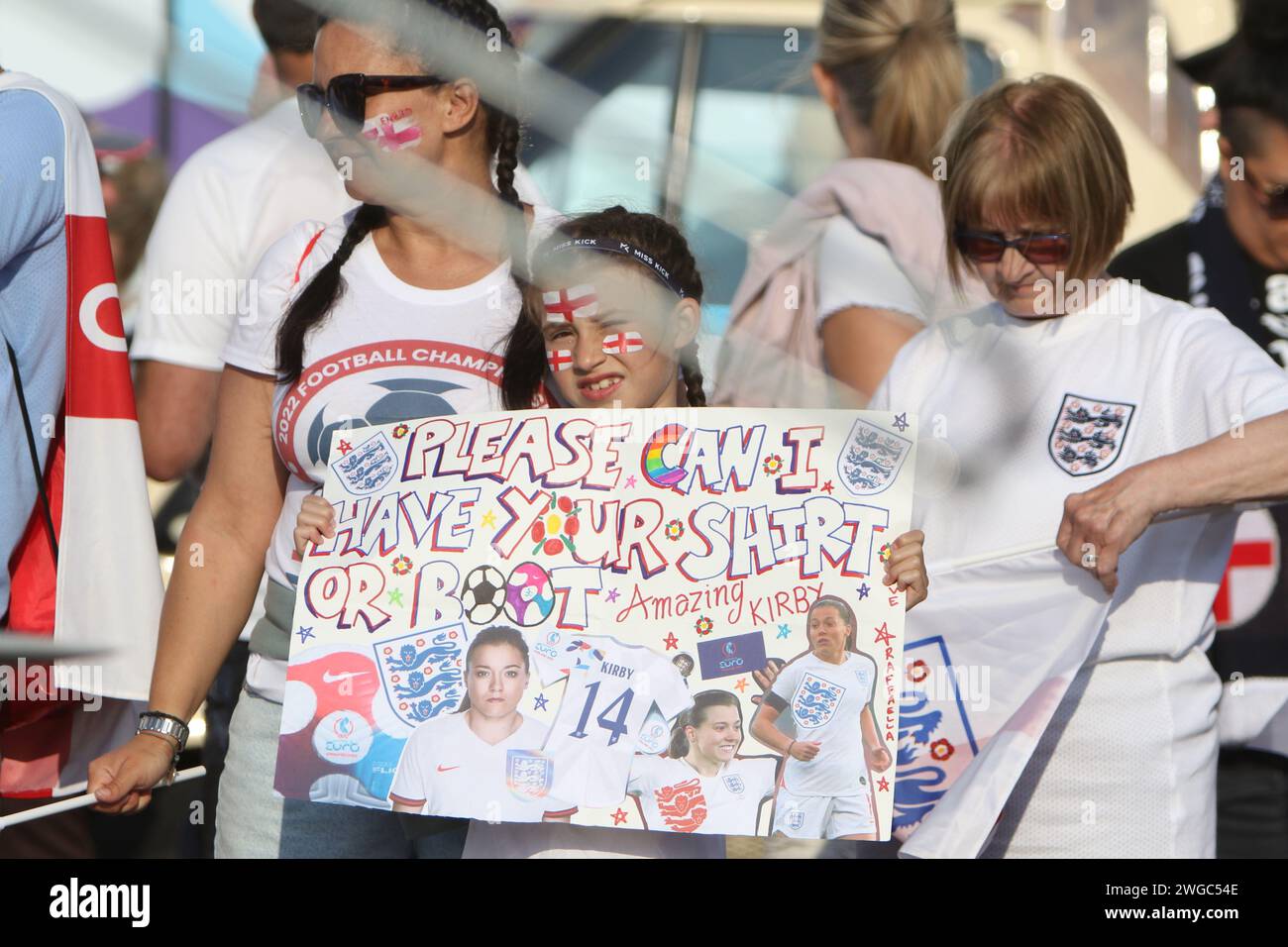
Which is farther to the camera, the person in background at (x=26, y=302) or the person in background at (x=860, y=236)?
the person in background at (x=860, y=236)

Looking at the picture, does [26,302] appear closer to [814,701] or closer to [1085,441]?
[814,701]

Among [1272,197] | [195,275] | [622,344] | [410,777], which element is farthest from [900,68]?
[410,777]

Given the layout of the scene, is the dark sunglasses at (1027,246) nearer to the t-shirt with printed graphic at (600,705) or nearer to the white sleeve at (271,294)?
the t-shirt with printed graphic at (600,705)

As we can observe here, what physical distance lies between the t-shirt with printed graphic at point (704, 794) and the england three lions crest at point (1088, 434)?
67cm

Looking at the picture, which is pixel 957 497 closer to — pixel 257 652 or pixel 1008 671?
pixel 1008 671

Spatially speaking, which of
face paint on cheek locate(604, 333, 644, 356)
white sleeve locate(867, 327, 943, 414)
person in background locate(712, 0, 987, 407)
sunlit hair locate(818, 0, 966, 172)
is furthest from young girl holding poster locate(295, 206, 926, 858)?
sunlit hair locate(818, 0, 966, 172)

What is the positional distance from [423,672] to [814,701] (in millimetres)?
520

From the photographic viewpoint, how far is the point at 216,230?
294cm

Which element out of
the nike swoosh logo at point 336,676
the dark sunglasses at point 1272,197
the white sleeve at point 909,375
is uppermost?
the dark sunglasses at point 1272,197

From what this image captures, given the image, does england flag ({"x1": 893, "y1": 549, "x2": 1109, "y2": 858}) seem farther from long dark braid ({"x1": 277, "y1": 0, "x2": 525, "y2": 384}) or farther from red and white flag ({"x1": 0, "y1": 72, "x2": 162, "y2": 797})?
red and white flag ({"x1": 0, "y1": 72, "x2": 162, "y2": 797})

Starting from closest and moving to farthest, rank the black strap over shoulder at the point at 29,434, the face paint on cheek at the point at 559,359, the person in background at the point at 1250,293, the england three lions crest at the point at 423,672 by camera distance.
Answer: the england three lions crest at the point at 423,672 → the face paint on cheek at the point at 559,359 → the black strap over shoulder at the point at 29,434 → the person in background at the point at 1250,293

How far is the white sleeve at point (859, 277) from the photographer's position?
2943mm

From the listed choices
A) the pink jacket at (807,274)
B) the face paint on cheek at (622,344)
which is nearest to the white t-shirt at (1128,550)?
the pink jacket at (807,274)

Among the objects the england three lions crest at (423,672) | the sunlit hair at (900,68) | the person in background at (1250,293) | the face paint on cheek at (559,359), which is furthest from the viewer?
the sunlit hair at (900,68)
